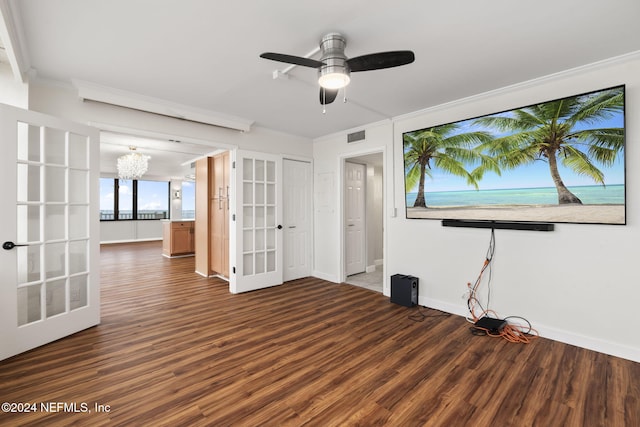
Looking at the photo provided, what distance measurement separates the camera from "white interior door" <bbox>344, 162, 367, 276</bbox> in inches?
211

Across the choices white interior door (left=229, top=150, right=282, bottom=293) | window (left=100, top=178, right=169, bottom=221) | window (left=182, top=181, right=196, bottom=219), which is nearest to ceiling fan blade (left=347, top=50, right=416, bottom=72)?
white interior door (left=229, top=150, right=282, bottom=293)

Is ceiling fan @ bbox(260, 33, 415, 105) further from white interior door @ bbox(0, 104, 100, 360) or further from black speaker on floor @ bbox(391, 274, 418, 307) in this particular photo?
black speaker on floor @ bbox(391, 274, 418, 307)

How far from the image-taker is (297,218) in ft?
17.2

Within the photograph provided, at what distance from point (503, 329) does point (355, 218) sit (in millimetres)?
3026

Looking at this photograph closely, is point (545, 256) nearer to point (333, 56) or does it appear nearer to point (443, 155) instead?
point (443, 155)

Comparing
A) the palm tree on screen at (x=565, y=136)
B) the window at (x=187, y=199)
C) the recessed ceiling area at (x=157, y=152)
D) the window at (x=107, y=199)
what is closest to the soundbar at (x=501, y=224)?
the palm tree on screen at (x=565, y=136)

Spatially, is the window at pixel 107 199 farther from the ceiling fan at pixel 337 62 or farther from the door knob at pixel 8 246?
the ceiling fan at pixel 337 62

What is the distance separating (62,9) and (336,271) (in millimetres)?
4376

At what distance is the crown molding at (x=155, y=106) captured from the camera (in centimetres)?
303

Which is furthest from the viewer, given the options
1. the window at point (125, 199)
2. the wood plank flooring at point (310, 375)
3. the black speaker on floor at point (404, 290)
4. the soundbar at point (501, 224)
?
the window at point (125, 199)

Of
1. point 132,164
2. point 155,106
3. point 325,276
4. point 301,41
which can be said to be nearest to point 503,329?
point 325,276

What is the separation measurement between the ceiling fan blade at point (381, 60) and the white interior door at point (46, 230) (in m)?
2.82

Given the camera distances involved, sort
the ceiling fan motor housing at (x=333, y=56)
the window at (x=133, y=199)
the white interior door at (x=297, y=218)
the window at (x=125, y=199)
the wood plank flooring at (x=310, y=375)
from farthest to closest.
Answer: the window at (x=125, y=199), the window at (x=133, y=199), the white interior door at (x=297, y=218), the ceiling fan motor housing at (x=333, y=56), the wood plank flooring at (x=310, y=375)

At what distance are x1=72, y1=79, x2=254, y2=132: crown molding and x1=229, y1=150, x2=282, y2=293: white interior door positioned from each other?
468 millimetres
